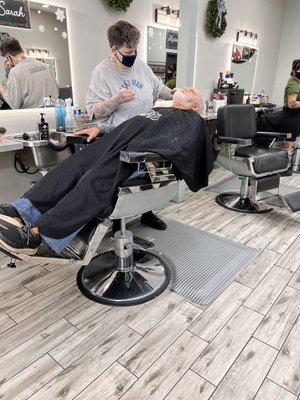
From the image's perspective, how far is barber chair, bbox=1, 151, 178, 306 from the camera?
1302 mm

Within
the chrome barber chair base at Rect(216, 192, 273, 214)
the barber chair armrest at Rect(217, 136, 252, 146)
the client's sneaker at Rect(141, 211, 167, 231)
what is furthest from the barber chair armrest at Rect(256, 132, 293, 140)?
the client's sneaker at Rect(141, 211, 167, 231)

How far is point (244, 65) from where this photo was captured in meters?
4.56

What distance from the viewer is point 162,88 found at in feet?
6.82

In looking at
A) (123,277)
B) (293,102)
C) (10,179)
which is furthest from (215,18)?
(123,277)

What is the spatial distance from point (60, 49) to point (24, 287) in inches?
70.4

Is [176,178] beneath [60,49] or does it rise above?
beneath

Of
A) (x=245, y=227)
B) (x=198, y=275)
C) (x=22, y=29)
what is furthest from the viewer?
(x=245, y=227)

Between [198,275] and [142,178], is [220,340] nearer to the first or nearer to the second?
[198,275]

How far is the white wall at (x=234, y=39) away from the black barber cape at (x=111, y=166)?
2.65 m

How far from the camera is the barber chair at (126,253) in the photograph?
1302 mm

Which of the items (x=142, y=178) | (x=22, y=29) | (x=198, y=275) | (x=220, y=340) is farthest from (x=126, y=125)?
(x=22, y=29)

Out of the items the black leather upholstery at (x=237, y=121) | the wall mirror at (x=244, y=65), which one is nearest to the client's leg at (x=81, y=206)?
the black leather upholstery at (x=237, y=121)

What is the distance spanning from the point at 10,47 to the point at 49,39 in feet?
1.03

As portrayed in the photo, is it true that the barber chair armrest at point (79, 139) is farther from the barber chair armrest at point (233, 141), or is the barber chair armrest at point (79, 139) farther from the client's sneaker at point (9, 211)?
the barber chair armrest at point (233, 141)
